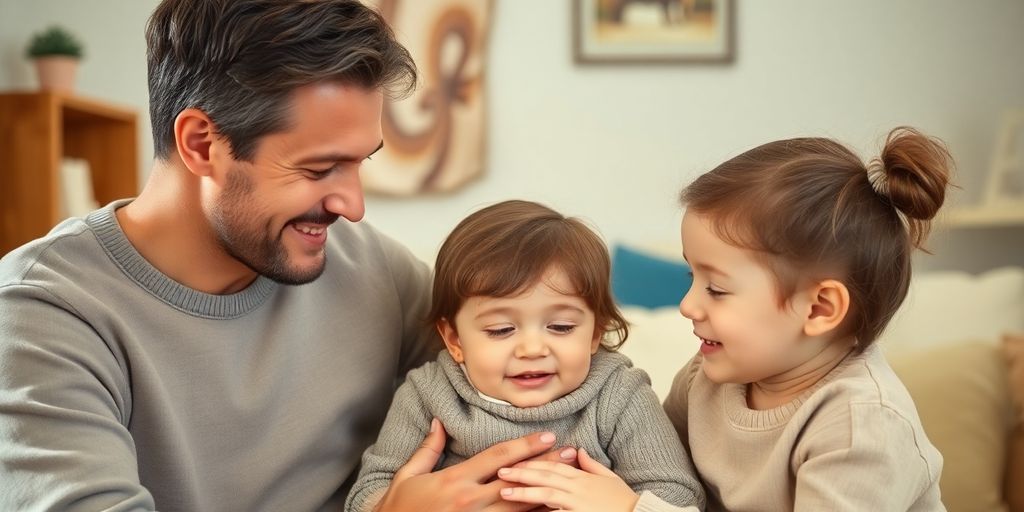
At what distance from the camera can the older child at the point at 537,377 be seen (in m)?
1.52

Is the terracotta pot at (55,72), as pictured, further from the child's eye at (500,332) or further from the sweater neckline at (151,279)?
the child's eye at (500,332)

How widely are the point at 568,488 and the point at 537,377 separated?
189 mm

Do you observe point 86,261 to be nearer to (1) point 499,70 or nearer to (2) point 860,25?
(1) point 499,70

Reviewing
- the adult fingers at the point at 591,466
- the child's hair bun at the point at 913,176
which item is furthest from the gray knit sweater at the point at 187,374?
the child's hair bun at the point at 913,176

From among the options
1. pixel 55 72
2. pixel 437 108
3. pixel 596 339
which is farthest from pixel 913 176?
pixel 55 72

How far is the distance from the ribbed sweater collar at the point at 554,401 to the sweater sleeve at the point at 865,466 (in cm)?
34

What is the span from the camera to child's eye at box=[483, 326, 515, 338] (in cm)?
154

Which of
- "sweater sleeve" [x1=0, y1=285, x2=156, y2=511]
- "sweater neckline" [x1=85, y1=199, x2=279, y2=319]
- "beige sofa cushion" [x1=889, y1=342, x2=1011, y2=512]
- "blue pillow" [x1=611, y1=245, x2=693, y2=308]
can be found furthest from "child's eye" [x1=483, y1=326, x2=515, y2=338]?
"blue pillow" [x1=611, y1=245, x2=693, y2=308]

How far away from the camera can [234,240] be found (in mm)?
1529

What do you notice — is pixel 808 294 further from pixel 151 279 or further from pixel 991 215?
pixel 991 215

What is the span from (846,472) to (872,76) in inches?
103

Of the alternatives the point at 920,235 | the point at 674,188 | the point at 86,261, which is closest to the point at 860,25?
the point at 674,188

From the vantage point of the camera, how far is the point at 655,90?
11.6 feet

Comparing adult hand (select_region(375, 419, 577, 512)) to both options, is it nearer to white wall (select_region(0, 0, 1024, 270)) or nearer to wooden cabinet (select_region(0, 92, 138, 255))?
wooden cabinet (select_region(0, 92, 138, 255))
